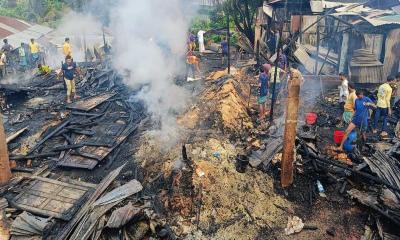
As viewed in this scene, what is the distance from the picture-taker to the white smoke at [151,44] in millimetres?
15477

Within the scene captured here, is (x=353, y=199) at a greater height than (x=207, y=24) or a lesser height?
lesser

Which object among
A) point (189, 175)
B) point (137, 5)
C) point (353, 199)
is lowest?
point (353, 199)

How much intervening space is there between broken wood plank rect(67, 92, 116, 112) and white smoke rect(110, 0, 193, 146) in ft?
4.54

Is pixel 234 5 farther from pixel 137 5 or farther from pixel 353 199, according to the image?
pixel 353 199

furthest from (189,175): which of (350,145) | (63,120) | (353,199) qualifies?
(63,120)

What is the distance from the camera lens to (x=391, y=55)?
15.6m

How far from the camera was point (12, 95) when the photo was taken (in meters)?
14.9

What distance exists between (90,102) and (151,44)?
516cm

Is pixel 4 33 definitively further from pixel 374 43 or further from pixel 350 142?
pixel 350 142

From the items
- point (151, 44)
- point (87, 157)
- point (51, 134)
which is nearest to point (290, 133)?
point (87, 157)

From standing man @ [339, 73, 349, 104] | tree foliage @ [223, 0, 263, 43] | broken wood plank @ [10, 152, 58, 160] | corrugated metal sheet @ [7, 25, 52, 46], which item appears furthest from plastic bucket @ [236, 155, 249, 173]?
corrugated metal sheet @ [7, 25, 52, 46]

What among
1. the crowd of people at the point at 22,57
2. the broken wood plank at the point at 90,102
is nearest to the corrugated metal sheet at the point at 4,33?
the crowd of people at the point at 22,57

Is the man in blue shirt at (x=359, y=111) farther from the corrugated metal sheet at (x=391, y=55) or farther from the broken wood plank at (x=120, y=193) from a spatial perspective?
the corrugated metal sheet at (x=391, y=55)

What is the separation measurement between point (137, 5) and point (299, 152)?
517 inches
